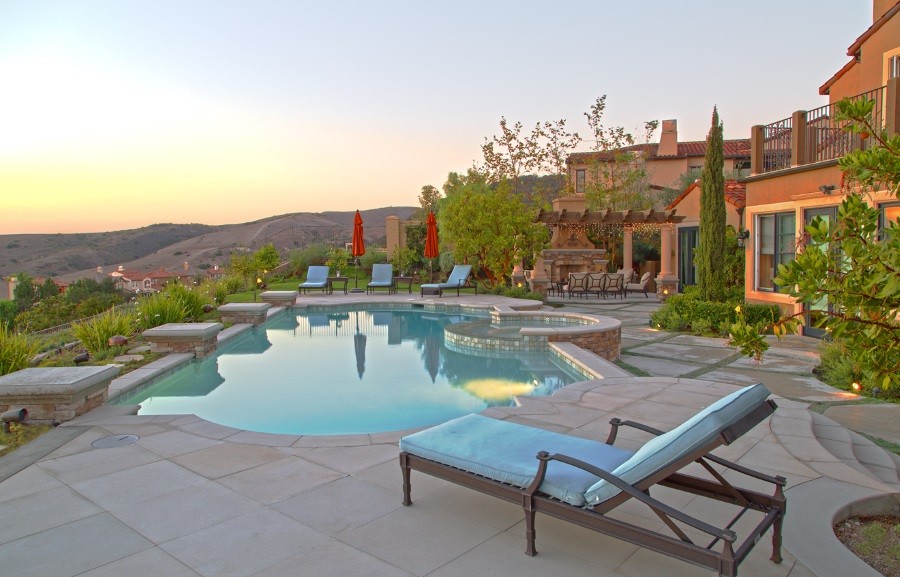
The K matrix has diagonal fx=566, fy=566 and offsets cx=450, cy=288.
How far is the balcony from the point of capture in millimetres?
8656

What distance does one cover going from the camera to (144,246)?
47.3 m

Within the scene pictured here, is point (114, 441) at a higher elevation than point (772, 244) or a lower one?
lower

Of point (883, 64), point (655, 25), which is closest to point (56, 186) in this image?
point (655, 25)

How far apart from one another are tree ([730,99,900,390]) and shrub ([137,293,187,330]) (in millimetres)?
10296

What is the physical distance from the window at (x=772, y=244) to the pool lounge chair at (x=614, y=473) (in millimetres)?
9756

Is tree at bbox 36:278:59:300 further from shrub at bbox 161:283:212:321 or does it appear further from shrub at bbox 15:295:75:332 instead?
shrub at bbox 161:283:212:321

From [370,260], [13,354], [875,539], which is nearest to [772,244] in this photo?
[875,539]

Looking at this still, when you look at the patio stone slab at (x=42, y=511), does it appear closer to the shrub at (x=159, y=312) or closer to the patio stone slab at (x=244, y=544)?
the patio stone slab at (x=244, y=544)

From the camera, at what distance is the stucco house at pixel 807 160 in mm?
9664

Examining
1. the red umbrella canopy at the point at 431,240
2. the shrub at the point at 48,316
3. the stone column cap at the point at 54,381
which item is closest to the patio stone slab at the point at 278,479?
the stone column cap at the point at 54,381

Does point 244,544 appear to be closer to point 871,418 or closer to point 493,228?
point 871,418

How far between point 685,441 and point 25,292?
25.4 m

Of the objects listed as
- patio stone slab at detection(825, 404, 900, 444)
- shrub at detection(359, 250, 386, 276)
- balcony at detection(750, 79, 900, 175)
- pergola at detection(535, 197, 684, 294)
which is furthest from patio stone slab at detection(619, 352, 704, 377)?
shrub at detection(359, 250, 386, 276)

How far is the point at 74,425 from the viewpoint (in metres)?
5.09
